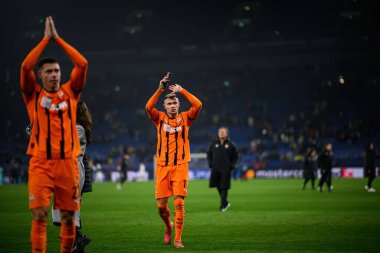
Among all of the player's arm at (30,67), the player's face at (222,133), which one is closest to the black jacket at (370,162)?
the player's face at (222,133)

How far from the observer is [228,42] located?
220 ft

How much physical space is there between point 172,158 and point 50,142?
13.7ft

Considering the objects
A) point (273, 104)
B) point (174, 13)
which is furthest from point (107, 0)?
point (273, 104)

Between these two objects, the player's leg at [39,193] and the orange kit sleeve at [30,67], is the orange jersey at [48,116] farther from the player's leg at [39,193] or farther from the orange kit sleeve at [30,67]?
the player's leg at [39,193]

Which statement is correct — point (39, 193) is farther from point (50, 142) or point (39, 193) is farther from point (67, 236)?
point (67, 236)

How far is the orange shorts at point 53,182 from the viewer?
7676mm

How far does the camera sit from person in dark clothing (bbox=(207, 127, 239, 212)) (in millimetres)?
19953

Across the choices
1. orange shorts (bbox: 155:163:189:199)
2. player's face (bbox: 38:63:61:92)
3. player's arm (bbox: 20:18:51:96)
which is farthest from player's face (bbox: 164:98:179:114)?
player's arm (bbox: 20:18:51:96)

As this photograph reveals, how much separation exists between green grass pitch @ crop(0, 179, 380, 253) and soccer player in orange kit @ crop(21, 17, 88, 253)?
3313mm

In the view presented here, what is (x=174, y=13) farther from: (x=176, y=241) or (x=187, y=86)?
(x=176, y=241)

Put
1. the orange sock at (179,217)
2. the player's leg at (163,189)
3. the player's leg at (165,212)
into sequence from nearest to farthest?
1. the orange sock at (179,217)
2. the player's leg at (163,189)
3. the player's leg at (165,212)

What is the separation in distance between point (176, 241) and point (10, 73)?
170 feet

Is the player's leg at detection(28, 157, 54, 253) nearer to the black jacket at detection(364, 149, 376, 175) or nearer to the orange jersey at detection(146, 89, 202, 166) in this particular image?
the orange jersey at detection(146, 89, 202, 166)

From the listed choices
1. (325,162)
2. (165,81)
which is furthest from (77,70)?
(325,162)
